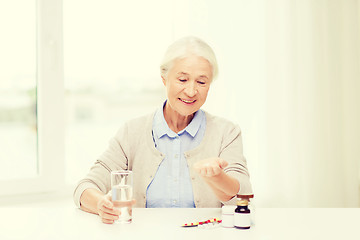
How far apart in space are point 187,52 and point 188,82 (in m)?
0.11

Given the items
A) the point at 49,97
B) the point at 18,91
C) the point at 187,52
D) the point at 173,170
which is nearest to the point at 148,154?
the point at 173,170

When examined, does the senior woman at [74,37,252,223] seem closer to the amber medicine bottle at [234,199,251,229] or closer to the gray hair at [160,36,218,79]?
the gray hair at [160,36,218,79]

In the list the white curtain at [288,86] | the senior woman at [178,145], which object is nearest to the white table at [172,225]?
the senior woman at [178,145]

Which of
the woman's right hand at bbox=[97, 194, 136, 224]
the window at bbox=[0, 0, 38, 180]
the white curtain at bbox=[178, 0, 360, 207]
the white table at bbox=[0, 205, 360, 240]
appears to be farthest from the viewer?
the white curtain at bbox=[178, 0, 360, 207]

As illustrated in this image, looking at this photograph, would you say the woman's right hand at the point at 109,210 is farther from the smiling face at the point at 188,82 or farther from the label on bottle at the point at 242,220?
the smiling face at the point at 188,82

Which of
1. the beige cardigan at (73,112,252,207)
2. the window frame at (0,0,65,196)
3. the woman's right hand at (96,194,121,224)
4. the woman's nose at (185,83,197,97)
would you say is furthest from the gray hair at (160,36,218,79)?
the window frame at (0,0,65,196)

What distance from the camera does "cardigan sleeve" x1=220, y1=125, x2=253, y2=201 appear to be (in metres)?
1.68

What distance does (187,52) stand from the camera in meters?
1.77

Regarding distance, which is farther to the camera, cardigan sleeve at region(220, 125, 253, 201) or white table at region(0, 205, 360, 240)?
cardigan sleeve at region(220, 125, 253, 201)

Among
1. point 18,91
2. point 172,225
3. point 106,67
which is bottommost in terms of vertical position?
point 172,225

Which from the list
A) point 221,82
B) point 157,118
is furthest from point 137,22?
point 157,118

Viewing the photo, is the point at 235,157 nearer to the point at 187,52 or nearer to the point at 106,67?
the point at 187,52

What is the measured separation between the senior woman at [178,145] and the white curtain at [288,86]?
38.6 inches

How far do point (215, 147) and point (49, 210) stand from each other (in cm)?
67
